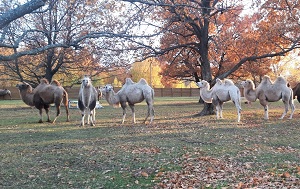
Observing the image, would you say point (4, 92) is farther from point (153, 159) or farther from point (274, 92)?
point (153, 159)

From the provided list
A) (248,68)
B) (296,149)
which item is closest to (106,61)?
(296,149)

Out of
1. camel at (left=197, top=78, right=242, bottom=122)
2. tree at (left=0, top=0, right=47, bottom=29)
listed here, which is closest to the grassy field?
tree at (left=0, top=0, right=47, bottom=29)

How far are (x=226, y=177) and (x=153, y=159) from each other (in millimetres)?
2067

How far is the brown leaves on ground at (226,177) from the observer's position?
5426mm

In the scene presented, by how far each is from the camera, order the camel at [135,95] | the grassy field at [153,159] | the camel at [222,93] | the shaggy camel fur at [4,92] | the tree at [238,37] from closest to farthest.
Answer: the grassy field at [153,159], the camel at [135,95], the camel at [222,93], the tree at [238,37], the shaggy camel fur at [4,92]

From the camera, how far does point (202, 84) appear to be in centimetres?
1712

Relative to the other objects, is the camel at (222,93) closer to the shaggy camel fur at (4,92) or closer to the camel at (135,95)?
the camel at (135,95)

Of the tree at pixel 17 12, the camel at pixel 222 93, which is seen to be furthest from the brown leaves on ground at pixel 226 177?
the camel at pixel 222 93

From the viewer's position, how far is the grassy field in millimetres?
5824

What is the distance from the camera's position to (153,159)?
7.52 meters

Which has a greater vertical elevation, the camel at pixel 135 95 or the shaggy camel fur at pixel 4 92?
the shaggy camel fur at pixel 4 92

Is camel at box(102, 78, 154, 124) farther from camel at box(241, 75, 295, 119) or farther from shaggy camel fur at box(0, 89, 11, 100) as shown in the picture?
shaggy camel fur at box(0, 89, 11, 100)

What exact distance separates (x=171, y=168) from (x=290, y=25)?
46.6 ft

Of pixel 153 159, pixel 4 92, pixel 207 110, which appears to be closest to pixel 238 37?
pixel 207 110
